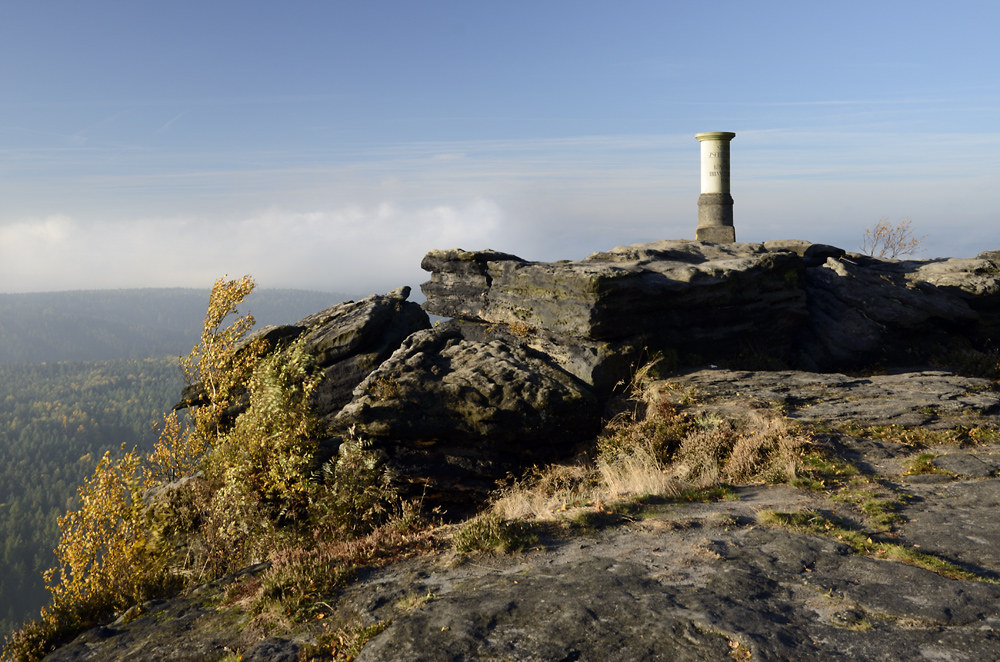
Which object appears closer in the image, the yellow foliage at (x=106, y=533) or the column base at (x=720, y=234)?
the yellow foliage at (x=106, y=533)

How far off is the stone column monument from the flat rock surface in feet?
63.3

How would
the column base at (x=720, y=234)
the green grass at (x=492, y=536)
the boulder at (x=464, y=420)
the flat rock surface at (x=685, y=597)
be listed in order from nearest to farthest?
1. the flat rock surface at (x=685, y=597)
2. the green grass at (x=492, y=536)
3. the boulder at (x=464, y=420)
4. the column base at (x=720, y=234)

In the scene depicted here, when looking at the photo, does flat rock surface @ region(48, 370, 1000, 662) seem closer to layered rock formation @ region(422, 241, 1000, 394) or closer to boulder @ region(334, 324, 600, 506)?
boulder @ region(334, 324, 600, 506)

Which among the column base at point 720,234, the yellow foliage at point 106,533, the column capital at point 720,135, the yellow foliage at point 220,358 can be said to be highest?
the column capital at point 720,135

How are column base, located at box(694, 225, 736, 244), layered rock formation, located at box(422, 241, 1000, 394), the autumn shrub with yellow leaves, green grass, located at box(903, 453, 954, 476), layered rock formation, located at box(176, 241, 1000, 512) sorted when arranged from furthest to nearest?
column base, located at box(694, 225, 736, 244) → layered rock formation, located at box(422, 241, 1000, 394) → layered rock formation, located at box(176, 241, 1000, 512) → green grass, located at box(903, 453, 954, 476) → the autumn shrub with yellow leaves

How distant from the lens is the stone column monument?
29.3 meters

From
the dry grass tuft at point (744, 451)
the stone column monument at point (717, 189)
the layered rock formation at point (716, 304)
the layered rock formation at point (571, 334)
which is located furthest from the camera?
the stone column monument at point (717, 189)

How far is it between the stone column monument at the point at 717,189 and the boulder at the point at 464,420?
672 inches

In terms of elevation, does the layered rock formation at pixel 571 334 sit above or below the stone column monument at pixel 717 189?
below

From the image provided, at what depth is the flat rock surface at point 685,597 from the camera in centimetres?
625

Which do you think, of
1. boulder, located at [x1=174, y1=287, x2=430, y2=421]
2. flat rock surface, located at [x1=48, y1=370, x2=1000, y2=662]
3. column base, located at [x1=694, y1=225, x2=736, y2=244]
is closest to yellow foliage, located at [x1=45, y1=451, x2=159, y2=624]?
boulder, located at [x1=174, y1=287, x2=430, y2=421]

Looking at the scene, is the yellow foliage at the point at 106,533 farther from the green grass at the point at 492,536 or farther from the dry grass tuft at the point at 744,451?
the dry grass tuft at the point at 744,451

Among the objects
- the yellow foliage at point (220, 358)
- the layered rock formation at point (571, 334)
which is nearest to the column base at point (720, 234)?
the layered rock formation at point (571, 334)

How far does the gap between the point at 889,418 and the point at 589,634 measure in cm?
1157
